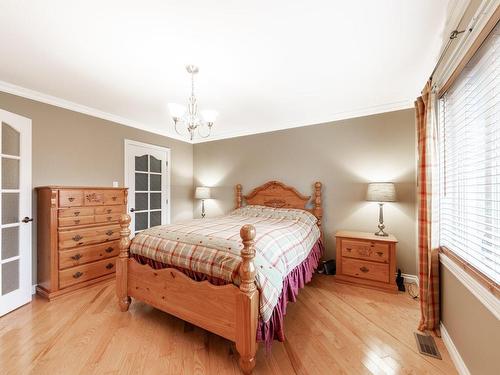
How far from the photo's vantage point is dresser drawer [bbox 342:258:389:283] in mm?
2562

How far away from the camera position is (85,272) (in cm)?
264

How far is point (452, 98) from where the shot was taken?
1715mm

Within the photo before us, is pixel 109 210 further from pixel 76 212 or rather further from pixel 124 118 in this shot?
pixel 124 118

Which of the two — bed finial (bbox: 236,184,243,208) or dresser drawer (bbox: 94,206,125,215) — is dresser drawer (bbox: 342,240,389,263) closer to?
bed finial (bbox: 236,184,243,208)

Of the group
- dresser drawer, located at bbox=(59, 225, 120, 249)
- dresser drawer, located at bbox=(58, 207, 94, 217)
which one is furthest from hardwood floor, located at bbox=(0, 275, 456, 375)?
dresser drawer, located at bbox=(58, 207, 94, 217)

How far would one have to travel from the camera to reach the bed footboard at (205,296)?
140 cm

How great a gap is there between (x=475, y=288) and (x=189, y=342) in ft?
6.34

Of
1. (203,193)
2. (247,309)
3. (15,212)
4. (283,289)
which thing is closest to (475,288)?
(283,289)

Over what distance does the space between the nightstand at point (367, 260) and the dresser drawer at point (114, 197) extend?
2952 millimetres

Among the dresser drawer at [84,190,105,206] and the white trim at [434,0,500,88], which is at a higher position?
the white trim at [434,0,500,88]

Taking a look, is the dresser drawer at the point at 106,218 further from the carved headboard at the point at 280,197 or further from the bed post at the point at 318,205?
the bed post at the point at 318,205

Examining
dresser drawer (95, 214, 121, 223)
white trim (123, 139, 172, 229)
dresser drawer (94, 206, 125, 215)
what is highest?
white trim (123, 139, 172, 229)

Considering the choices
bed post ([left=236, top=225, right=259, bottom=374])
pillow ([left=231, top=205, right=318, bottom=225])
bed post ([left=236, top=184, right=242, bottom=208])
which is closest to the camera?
bed post ([left=236, top=225, right=259, bottom=374])

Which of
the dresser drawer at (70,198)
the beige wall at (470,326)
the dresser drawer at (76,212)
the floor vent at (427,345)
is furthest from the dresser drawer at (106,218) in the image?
the beige wall at (470,326)
